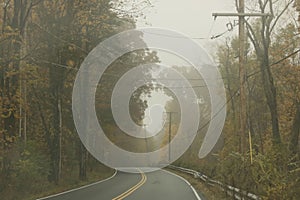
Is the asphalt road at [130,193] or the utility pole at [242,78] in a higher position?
the utility pole at [242,78]

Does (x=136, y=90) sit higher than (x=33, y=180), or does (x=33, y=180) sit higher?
(x=136, y=90)

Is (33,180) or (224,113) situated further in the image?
(224,113)

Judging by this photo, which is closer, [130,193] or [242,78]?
[242,78]

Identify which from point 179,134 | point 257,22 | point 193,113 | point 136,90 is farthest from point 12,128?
point 179,134

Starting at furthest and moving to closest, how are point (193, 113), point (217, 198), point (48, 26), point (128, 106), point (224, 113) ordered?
1. point (193, 113)
2. point (224, 113)
3. point (128, 106)
4. point (48, 26)
5. point (217, 198)

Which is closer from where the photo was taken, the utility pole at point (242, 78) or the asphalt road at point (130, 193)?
the utility pole at point (242, 78)

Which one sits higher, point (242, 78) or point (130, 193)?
point (242, 78)

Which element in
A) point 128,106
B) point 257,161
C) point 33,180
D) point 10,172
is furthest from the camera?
point 128,106

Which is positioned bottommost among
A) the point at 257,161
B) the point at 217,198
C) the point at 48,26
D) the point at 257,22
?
the point at 217,198

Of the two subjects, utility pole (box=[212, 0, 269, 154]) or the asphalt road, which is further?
the asphalt road

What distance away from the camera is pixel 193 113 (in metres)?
74.8

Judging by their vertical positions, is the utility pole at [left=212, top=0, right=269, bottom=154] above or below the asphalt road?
above

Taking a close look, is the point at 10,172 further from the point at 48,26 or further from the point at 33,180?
the point at 48,26

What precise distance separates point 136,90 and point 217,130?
73.9ft
